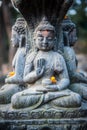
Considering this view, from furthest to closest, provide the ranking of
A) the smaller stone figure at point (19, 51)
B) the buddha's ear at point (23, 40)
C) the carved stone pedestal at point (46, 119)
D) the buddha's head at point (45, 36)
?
the buddha's ear at point (23, 40) → the smaller stone figure at point (19, 51) → the buddha's head at point (45, 36) → the carved stone pedestal at point (46, 119)

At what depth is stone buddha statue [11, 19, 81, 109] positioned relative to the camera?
15.9ft

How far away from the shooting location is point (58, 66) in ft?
17.2

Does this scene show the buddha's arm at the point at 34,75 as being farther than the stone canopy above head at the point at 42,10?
No

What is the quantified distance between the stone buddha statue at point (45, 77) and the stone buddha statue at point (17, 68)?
175 millimetres

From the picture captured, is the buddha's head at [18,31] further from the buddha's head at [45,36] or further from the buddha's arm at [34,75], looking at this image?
the buddha's arm at [34,75]

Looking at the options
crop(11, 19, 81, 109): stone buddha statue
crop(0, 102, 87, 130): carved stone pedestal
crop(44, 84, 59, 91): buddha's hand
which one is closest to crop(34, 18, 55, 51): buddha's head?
crop(11, 19, 81, 109): stone buddha statue

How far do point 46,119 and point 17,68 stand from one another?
3.57ft

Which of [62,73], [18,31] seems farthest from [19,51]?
[62,73]

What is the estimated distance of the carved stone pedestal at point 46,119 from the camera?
4.77 metres

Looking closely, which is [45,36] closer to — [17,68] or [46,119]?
[17,68]

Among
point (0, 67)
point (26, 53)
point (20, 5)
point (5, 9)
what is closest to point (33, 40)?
point (26, 53)

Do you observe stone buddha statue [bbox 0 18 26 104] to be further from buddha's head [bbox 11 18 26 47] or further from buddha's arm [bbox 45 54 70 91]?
buddha's arm [bbox 45 54 70 91]

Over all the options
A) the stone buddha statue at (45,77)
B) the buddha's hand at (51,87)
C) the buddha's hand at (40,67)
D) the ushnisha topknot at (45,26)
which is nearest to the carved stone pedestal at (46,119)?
the stone buddha statue at (45,77)

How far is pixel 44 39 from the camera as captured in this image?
5.25 m
